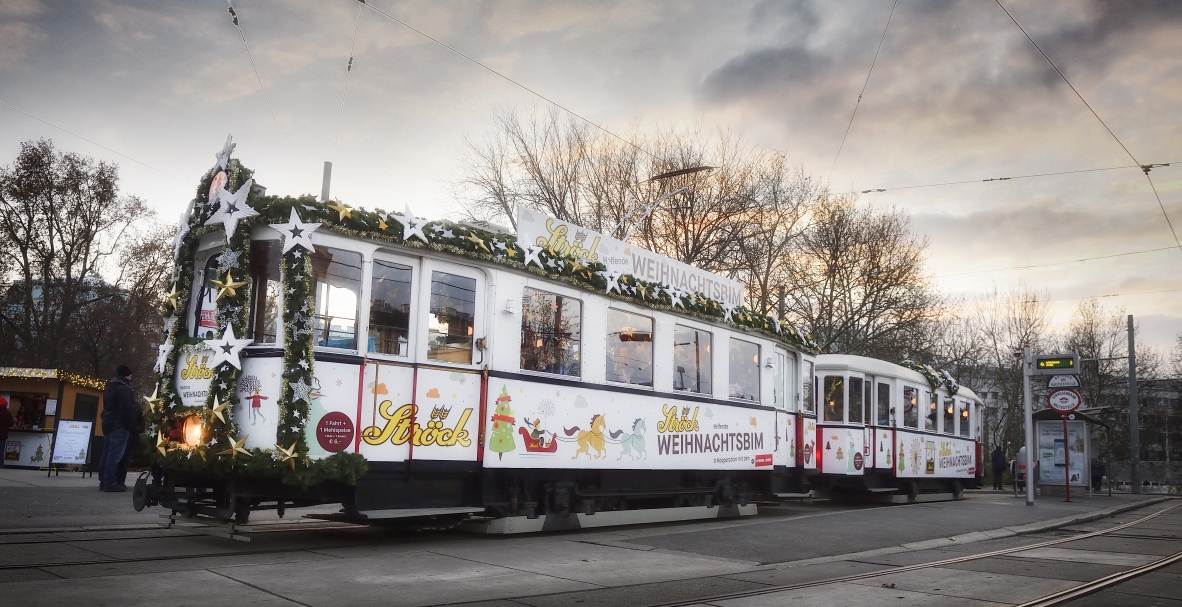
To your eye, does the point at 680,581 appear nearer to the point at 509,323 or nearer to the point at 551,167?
the point at 509,323

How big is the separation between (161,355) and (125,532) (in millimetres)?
1874

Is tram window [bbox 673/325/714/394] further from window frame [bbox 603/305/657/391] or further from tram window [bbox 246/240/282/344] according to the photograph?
tram window [bbox 246/240/282/344]

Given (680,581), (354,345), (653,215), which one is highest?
(653,215)

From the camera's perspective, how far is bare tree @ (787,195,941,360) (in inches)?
1293

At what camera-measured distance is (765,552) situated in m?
9.81

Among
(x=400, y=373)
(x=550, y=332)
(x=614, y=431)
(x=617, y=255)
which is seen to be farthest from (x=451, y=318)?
(x=617, y=255)

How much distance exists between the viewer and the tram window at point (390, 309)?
916 centimetres

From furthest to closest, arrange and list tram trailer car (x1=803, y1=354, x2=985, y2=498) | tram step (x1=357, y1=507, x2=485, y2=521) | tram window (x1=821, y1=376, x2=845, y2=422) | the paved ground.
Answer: tram window (x1=821, y1=376, x2=845, y2=422), tram trailer car (x1=803, y1=354, x2=985, y2=498), tram step (x1=357, y1=507, x2=485, y2=521), the paved ground

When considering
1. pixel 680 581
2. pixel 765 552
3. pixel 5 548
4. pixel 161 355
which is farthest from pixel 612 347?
pixel 5 548

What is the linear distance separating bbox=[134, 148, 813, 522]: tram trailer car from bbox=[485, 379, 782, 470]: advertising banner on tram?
27 millimetres

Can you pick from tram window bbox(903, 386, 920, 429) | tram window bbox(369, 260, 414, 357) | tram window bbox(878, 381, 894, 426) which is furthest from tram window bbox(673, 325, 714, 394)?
tram window bbox(903, 386, 920, 429)

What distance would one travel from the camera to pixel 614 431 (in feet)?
38.2

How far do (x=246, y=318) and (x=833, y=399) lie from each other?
43.7ft

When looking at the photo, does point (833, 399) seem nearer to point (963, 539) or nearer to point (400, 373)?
point (963, 539)
